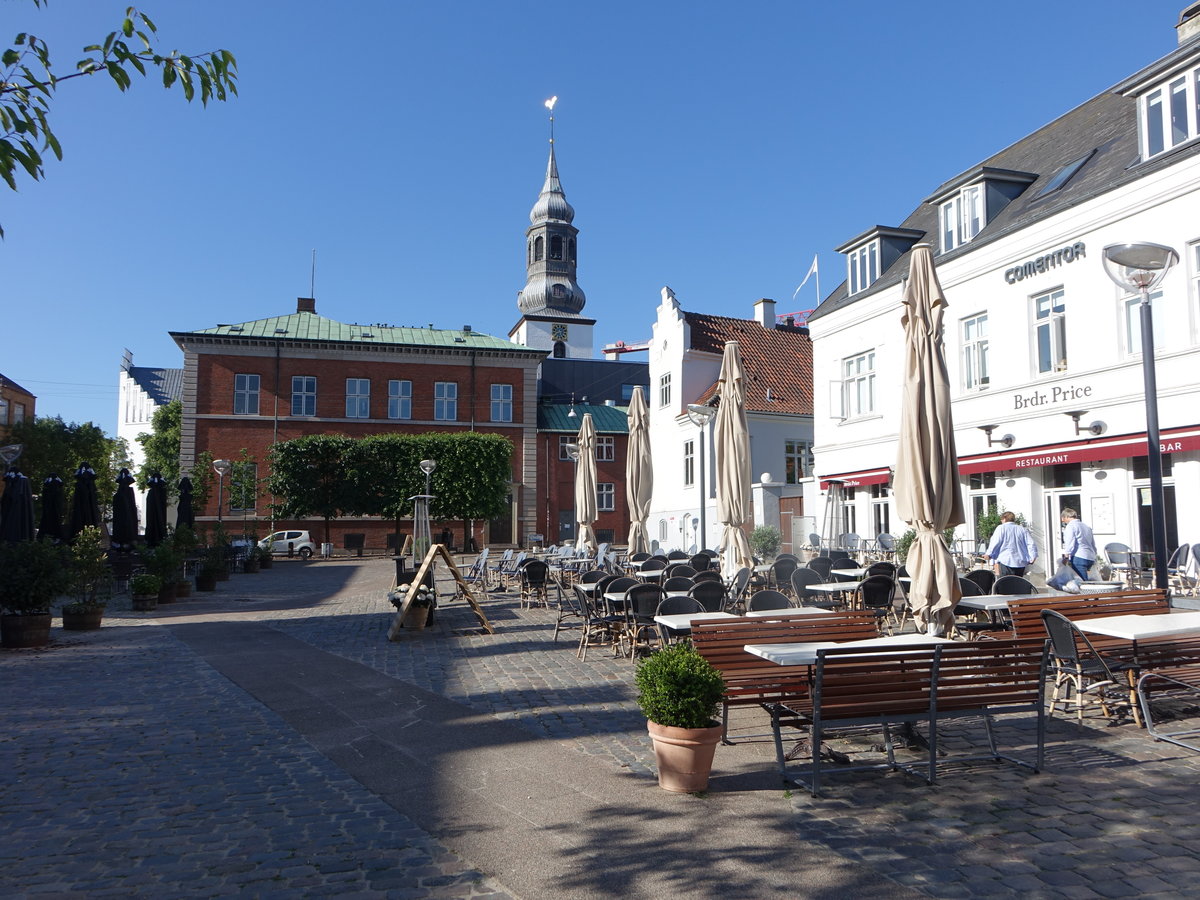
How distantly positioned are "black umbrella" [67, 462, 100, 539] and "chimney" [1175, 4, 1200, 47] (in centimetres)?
2552

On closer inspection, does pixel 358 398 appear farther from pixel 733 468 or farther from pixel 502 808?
pixel 502 808

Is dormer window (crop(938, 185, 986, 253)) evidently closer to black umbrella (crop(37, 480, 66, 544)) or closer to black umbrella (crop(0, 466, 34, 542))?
black umbrella (crop(0, 466, 34, 542))

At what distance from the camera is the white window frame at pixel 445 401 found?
149ft

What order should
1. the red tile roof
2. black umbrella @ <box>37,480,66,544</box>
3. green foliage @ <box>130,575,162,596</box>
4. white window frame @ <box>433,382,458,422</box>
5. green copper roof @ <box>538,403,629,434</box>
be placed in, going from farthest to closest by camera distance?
green copper roof @ <box>538,403,629,434</box> → white window frame @ <box>433,382,458,422</box> → the red tile roof → black umbrella @ <box>37,480,66,544</box> → green foliage @ <box>130,575,162,596</box>

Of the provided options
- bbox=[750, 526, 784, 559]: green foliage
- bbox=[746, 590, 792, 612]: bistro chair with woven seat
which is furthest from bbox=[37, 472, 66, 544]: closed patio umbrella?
bbox=[750, 526, 784, 559]: green foliage

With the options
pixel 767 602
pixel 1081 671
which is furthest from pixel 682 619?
pixel 1081 671

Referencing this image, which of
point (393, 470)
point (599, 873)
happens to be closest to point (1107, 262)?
point (599, 873)

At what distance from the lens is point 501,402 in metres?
46.4

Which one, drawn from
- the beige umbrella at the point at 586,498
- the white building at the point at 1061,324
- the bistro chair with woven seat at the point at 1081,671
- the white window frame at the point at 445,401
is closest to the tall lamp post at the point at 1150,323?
the bistro chair with woven seat at the point at 1081,671

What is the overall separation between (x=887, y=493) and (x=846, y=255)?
25.2 ft

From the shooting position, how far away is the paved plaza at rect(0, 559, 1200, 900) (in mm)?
3820

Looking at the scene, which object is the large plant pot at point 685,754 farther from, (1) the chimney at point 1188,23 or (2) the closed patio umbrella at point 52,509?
(1) the chimney at point 1188,23

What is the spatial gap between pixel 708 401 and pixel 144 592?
22.5 m

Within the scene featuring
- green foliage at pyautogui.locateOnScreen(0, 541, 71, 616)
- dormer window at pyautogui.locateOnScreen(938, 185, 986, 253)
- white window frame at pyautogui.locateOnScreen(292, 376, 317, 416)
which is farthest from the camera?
white window frame at pyautogui.locateOnScreen(292, 376, 317, 416)
